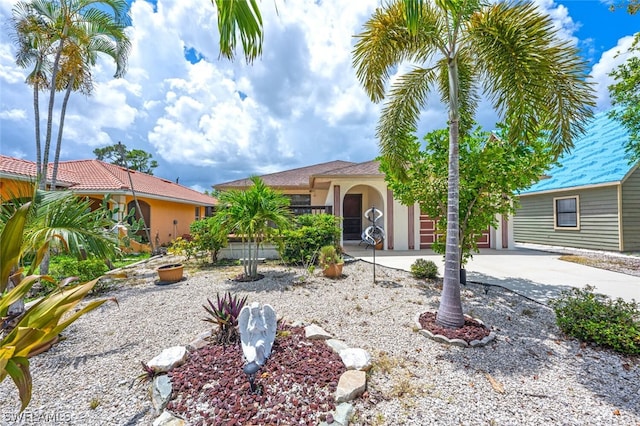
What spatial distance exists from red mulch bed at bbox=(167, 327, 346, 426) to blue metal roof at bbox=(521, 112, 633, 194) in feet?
40.7

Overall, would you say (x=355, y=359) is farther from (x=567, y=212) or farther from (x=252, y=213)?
(x=567, y=212)

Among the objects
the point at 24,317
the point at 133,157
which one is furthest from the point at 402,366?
A: the point at 133,157

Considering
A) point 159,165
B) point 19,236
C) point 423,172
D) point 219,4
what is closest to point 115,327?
point 19,236

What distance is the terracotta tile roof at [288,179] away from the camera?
15.3 m

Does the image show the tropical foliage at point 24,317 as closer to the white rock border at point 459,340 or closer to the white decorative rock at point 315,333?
the white decorative rock at point 315,333

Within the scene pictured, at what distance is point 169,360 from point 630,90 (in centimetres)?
1501

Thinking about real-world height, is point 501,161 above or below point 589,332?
above

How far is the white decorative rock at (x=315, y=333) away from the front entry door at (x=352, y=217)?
10.4 meters

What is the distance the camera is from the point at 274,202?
6.61 meters

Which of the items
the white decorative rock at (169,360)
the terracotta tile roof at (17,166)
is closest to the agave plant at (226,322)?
the white decorative rock at (169,360)

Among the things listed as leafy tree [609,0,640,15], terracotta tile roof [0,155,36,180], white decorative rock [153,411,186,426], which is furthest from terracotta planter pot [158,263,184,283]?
leafy tree [609,0,640,15]

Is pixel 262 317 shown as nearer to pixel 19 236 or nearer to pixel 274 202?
pixel 19 236

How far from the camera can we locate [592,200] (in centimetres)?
1128

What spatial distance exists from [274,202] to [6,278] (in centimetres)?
499
